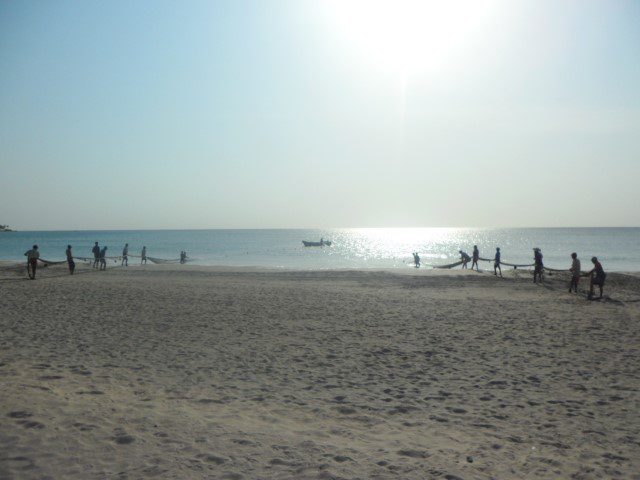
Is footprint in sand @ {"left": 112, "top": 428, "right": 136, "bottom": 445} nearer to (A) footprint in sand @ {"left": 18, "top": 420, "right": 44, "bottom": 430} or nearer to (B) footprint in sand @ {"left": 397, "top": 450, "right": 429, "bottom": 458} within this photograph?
(A) footprint in sand @ {"left": 18, "top": 420, "right": 44, "bottom": 430}

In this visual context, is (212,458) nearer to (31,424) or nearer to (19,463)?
(19,463)

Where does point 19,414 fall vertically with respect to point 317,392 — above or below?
above

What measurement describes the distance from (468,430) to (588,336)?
7109mm

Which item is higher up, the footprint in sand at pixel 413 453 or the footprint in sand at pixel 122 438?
the footprint in sand at pixel 122 438

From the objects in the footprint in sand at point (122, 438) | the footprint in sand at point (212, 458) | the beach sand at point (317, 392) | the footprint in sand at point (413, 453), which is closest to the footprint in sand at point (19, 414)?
the beach sand at point (317, 392)

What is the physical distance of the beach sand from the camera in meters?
5.10

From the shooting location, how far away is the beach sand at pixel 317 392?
16.7 feet

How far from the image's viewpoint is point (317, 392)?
298 inches

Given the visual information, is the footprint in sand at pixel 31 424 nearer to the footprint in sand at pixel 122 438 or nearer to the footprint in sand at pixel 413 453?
the footprint in sand at pixel 122 438

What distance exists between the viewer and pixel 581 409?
22.5 ft

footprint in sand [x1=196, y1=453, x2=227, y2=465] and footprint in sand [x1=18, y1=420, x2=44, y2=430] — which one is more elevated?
footprint in sand [x1=18, y1=420, x2=44, y2=430]

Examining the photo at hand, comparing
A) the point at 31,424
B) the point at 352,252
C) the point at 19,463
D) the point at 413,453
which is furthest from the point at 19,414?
the point at 352,252

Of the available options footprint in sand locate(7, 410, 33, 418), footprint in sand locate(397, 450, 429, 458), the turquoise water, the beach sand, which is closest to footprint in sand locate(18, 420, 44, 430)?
the beach sand

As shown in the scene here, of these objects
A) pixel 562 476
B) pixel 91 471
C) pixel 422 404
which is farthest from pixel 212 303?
pixel 562 476
